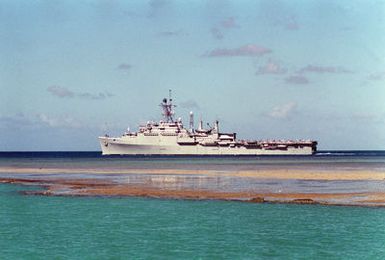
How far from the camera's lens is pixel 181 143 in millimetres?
174375

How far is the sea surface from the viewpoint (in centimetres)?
2470

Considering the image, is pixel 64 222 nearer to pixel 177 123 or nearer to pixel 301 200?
pixel 301 200

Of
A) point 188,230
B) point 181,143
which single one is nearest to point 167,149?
point 181,143

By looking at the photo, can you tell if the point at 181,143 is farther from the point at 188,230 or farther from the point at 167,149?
the point at 188,230

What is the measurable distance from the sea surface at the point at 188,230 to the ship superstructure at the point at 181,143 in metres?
132

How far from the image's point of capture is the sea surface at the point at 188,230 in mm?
24703

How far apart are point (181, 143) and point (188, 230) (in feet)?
475

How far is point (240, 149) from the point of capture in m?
181

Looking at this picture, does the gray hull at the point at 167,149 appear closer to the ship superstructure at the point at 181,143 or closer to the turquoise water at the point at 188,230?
the ship superstructure at the point at 181,143

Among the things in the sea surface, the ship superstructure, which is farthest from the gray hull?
the sea surface

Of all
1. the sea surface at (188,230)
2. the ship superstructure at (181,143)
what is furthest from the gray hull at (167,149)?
the sea surface at (188,230)

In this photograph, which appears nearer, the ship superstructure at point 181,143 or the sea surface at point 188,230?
the sea surface at point 188,230

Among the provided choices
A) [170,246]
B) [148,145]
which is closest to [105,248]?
[170,246]

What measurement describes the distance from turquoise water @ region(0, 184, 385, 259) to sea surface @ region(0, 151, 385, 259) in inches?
1.5
